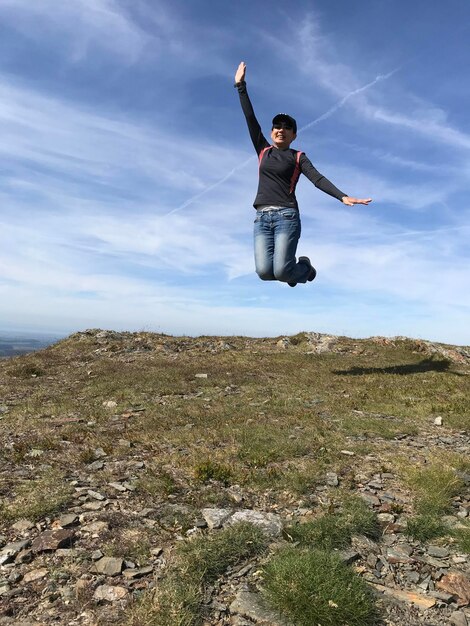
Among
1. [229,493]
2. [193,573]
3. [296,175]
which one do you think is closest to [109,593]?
[193,573]

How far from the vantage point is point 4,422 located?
455 inches

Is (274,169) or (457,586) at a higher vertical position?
(274,169)

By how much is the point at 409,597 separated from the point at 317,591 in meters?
1.05

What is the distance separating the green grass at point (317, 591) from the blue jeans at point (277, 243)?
810 centimetres

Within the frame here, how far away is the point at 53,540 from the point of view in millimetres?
5406

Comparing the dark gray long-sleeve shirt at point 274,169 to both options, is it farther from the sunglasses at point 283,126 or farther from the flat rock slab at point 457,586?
the flat rock slab at point 457,586

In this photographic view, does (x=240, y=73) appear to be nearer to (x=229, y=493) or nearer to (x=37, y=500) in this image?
(x=229, y=493)

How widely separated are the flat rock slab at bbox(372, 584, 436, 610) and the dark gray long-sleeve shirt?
357 inches

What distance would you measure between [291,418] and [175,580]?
288 inches

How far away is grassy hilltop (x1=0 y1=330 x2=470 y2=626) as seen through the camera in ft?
14.9

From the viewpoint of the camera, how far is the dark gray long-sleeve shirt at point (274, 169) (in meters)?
11.6

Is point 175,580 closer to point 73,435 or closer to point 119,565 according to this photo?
point 119,565

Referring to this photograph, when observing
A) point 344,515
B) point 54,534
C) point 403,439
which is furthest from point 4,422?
point 403,439

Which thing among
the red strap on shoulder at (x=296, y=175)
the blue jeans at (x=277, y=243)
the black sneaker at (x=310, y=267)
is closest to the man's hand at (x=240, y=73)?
the red strap on shoulder at (x=296, y=175)
